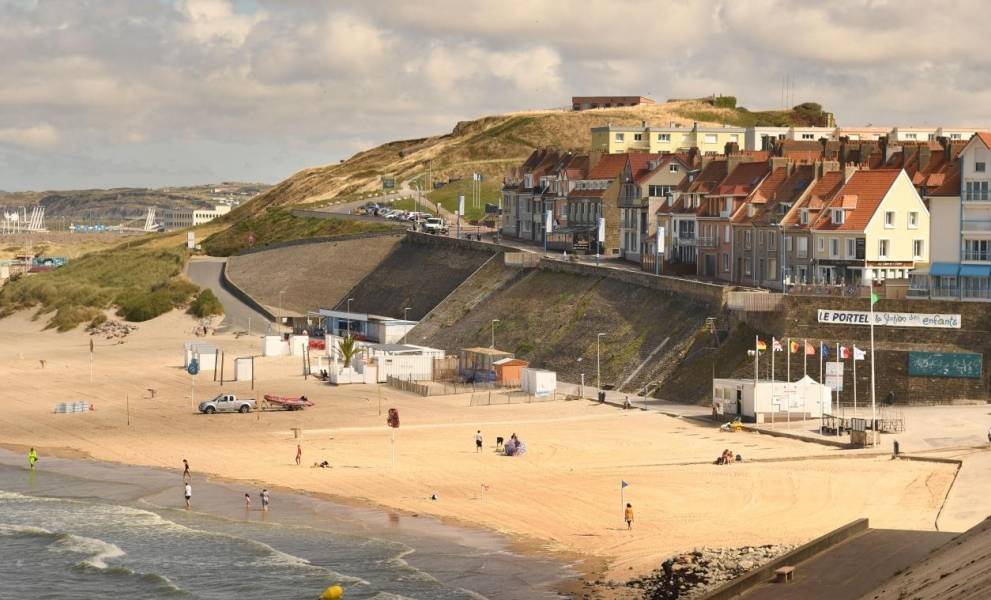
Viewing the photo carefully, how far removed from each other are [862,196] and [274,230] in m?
92.6

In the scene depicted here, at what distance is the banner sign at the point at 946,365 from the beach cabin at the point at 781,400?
5.28 meters

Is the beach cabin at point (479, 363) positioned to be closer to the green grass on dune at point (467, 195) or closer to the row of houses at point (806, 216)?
the row of houses at point (806, 216)

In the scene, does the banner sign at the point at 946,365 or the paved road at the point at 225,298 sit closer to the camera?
the banner sign at the point at 946,365

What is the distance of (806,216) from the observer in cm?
8619

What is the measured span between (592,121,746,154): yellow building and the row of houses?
1187 inches

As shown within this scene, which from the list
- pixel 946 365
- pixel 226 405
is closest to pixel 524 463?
pixel 946 365

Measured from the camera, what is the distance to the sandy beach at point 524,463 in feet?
170

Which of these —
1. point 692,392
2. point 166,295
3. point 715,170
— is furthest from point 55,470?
point 166,295

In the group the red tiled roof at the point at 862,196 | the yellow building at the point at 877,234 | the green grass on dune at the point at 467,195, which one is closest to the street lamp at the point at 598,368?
the yellow building at the point at 877,234

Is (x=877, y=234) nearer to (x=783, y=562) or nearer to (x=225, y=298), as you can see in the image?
(x=783, y=562)

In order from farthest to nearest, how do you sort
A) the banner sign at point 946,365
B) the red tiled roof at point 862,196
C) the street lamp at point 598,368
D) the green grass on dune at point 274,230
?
the green grass on dune at point 274,230, the street lamp at point 598,368, the red tiled roof at point 862,196, the banner sign at point 946,365

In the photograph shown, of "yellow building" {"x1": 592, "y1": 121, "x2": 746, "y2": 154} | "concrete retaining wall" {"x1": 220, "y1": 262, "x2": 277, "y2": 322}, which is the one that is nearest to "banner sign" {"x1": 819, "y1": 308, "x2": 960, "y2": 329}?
"concrete retaining wall" {"x1": 220, "y1": 262, "x2": 277, "y2": 322}

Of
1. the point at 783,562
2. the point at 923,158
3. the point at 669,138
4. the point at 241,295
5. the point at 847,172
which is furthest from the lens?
the point at 669,138

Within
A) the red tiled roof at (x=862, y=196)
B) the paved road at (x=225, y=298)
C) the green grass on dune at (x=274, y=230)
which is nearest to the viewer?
the red tiled roof at (x=862, y=196)
